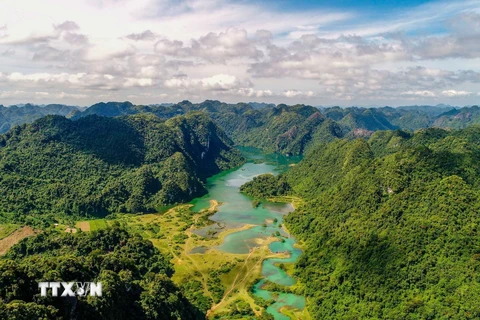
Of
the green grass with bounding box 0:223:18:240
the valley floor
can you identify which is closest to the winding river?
the valley floor

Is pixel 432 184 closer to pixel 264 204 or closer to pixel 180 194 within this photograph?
pixel 264 204

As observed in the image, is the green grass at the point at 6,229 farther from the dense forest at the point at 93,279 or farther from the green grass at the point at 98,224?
the green grass at the point at 98,224

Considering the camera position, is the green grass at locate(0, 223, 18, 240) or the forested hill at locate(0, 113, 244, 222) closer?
the green grass at locate(0, 223, 18, 240)

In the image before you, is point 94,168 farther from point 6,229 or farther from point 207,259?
point 207,259

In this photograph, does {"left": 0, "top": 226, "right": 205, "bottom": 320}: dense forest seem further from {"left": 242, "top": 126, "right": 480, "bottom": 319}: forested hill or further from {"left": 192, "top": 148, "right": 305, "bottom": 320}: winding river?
{"left": 242, "top": 126, "right": 480, "bottom": 319}: forested hill

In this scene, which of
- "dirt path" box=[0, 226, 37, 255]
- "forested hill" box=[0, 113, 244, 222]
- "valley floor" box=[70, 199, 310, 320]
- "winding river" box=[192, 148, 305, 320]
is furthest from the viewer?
"forested hill" box=[0, 113, 244, 222]

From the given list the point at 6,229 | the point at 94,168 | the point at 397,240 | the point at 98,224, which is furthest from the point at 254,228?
the point at 94,168

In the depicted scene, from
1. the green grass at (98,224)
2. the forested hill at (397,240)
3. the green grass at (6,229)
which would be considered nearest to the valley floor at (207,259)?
the green grass at (98,224)
